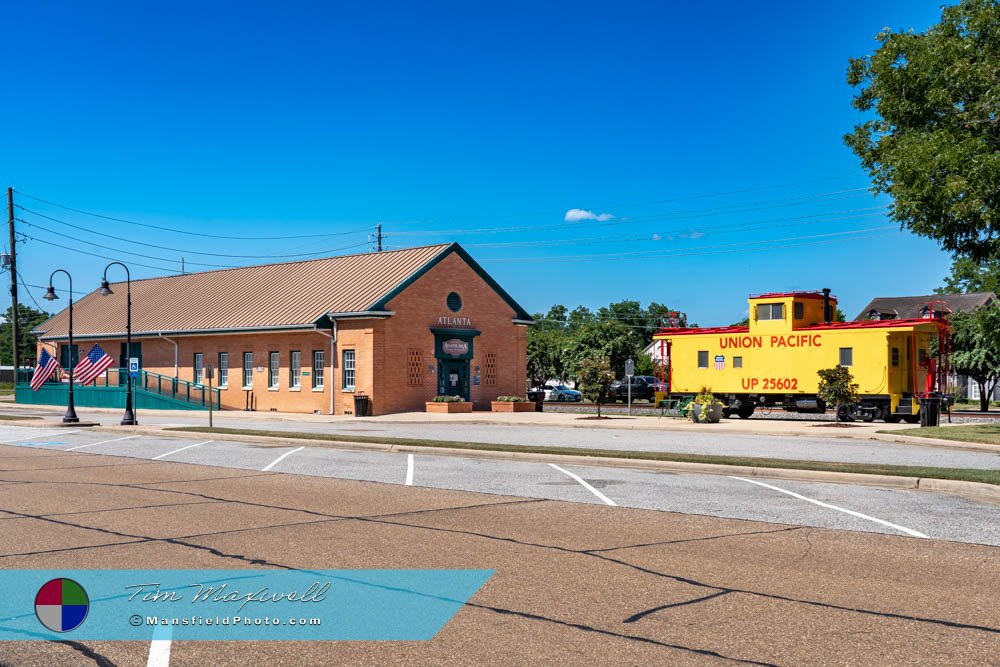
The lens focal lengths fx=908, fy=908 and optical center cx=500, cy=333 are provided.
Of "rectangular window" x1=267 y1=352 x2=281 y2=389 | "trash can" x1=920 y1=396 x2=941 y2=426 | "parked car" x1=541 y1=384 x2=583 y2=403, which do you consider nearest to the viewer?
"trash can" x1=920 y1=396 x2=941 y2=426

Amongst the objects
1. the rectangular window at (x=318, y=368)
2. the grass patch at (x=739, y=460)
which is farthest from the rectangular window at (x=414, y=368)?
the grass patch at (x=739, y=460)

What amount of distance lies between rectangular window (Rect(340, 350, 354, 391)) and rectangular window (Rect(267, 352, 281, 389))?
13.8 feet

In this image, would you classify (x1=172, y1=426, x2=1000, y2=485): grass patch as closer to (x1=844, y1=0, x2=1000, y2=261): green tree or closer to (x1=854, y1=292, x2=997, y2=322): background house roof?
(x1=844, y1=0, x2=1000, y2=261): green tree

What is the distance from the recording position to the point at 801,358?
1329 inches

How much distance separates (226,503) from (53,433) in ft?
60.1

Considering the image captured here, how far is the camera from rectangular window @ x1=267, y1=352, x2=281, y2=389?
42844 millimetres

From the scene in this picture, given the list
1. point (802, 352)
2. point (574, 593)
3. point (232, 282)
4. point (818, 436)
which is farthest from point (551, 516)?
point (232, 282)

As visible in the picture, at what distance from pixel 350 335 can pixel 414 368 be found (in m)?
3.22

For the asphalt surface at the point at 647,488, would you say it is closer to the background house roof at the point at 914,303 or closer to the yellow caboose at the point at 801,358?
the yellow caboose at the point at 801,358

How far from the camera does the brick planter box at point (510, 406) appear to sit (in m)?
41.9

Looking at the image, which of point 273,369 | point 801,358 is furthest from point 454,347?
point 801,358

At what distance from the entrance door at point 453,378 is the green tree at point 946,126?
21580mm

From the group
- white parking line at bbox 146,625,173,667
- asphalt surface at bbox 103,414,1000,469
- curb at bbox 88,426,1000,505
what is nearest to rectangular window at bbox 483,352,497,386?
Answer: asphalt surface at bbox 103,414,1000,469

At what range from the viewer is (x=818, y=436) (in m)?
26.2
